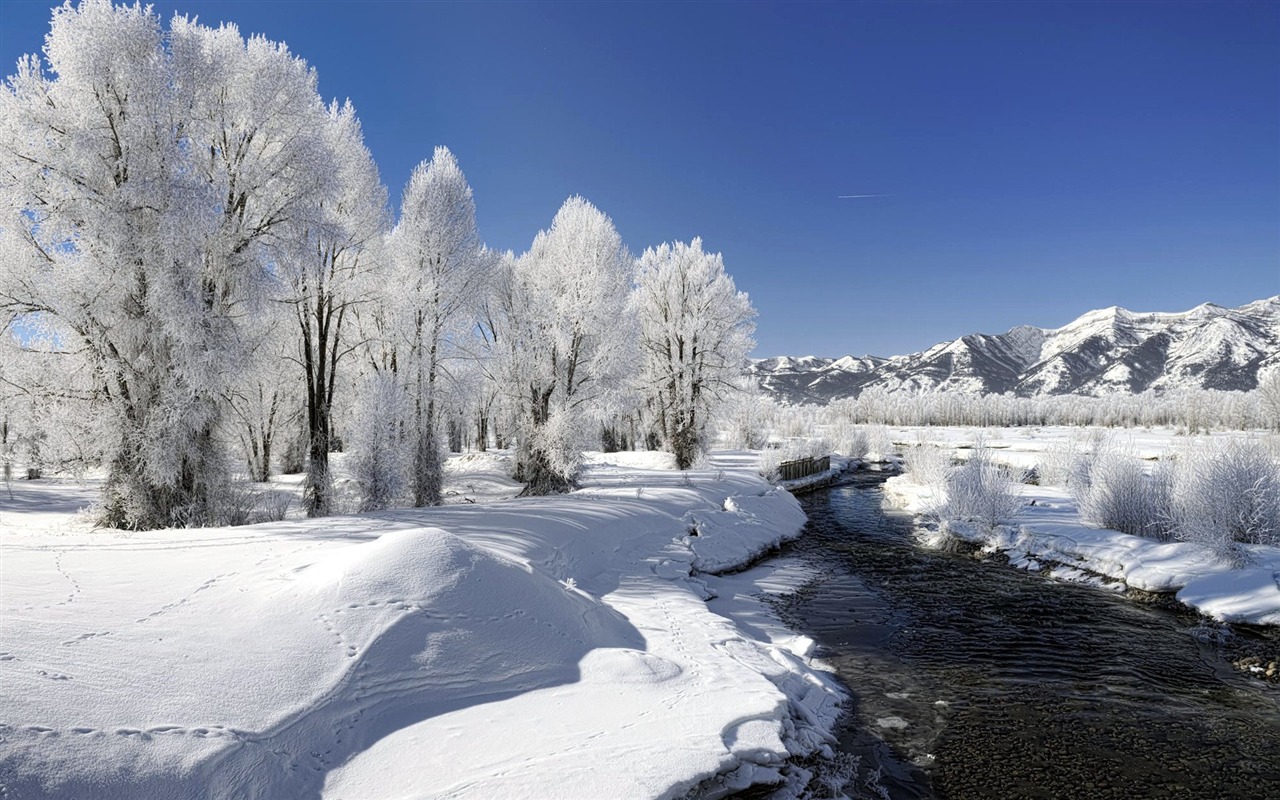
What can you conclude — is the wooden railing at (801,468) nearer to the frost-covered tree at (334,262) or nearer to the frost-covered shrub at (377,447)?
the frost-covered shrub at (377,447)

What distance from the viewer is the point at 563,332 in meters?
21.0

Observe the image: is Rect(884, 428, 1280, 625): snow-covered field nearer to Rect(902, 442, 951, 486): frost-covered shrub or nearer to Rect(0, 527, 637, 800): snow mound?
Rect(902, 442, 951, 486): frost-covered shrub

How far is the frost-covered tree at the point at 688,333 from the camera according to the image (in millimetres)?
29047

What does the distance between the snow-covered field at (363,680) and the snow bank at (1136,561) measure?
8.91 metres

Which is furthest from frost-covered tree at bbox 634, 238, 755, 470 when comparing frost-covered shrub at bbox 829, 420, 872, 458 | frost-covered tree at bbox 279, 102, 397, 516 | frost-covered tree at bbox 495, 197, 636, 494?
frost-covered shrub at bbox 829, 420, 872, 458

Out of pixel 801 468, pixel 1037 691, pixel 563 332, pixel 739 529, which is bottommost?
pixel 1037 691

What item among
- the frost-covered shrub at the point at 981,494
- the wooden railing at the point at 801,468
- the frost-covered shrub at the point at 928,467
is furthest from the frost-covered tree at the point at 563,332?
the frost-covered shrub at the point at 928,467

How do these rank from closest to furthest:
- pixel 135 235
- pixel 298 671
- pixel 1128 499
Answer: pixel 298 671 → pixel 135 235 → pixel 1128 499

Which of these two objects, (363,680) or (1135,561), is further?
(1135,561)

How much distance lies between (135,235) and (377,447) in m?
6.96

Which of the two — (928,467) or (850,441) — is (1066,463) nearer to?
(928,467)

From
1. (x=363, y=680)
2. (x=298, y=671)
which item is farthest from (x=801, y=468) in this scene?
(x=298, y=671)

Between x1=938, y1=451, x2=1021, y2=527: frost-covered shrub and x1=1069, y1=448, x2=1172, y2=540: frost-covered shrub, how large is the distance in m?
2.04

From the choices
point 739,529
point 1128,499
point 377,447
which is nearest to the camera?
point 377,447
